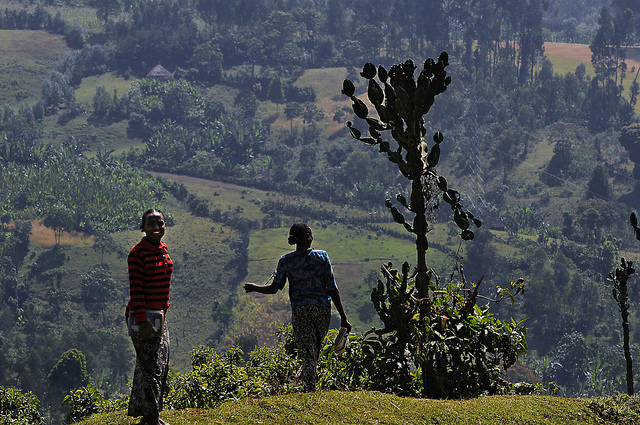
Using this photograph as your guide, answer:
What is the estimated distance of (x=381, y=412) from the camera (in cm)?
692

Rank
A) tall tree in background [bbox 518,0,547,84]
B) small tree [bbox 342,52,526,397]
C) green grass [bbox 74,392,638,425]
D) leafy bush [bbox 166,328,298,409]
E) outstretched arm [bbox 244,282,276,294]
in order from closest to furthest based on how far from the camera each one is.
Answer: green grass [bbox 74,392,638,425]
outstretched arm [bbox 244,282,276,294]
leafy bush [bbox 166,328,298,409]
small tree [bbox 342,52,526,397]
tall tree in background [bbox 518,0,547,84]

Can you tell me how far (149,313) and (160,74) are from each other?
317 feet

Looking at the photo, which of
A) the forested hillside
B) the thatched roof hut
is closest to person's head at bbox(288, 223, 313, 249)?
the forested hillside

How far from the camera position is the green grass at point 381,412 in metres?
6.73

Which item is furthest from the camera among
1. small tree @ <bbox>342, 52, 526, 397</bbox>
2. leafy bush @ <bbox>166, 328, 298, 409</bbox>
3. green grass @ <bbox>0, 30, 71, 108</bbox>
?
green grass @ <bbox>0, 30, 71, 108</bbox>

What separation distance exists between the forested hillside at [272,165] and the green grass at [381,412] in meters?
41.3

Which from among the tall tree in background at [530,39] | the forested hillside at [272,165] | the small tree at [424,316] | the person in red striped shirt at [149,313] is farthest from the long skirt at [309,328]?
the tall tree in background at [530,39]

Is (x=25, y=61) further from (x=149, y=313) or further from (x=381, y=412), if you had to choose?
(x=381, y=412)

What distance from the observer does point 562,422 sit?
7.09 m

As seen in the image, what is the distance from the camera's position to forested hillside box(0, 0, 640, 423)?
58562mm

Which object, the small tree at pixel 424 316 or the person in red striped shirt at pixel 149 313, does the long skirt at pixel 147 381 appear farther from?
the small tree at pixel 424 316

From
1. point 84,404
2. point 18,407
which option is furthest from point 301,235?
point 18,407

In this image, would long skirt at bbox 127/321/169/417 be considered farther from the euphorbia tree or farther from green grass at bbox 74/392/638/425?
the euphorbia tree

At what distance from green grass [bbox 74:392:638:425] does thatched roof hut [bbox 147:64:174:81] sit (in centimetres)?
9562
